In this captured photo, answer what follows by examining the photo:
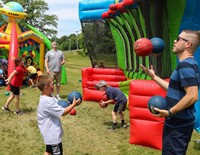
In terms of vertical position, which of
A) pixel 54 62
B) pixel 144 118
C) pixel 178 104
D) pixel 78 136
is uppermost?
pixel 54 62

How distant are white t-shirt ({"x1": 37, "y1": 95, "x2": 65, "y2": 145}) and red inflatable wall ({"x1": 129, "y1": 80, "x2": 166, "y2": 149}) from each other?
76.4 inches

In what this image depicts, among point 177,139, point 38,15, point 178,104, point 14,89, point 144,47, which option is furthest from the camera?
point 38,15

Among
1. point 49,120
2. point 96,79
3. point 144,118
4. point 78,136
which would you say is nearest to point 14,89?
point 78,136

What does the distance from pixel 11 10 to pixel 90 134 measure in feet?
29.3

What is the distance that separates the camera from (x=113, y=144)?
17.2ft

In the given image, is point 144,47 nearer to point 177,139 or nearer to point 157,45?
point 157,45

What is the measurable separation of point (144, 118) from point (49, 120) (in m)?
2.11

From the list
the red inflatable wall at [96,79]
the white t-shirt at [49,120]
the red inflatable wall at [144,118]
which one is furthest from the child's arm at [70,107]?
the red inflatable wall at [96,79]

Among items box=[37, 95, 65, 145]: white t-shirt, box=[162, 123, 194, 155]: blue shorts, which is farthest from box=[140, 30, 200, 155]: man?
box=[37, 95, 65, 145]: white t-shirt

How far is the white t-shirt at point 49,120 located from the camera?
345 cm

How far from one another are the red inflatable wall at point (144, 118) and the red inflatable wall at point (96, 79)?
3.79 metres

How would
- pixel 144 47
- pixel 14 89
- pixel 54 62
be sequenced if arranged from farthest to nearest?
pixel 54 62, pixel 14 89, pixel 144 47

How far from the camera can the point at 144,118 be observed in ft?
16.8

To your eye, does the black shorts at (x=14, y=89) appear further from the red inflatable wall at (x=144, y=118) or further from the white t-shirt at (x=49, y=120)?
the white t-shirt at (x=49, y=120)
